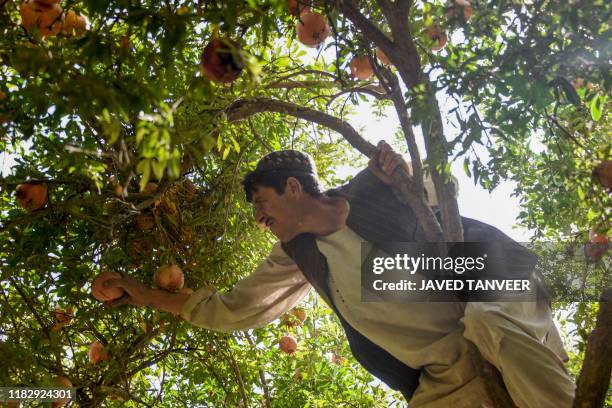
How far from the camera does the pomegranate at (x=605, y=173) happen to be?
1938 millimetres

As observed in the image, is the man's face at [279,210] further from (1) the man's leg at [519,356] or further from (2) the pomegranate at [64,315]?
(2) the pomegranate at [64,315]

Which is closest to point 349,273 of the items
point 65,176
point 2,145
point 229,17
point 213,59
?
point 213,59

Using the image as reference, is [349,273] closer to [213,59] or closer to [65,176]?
[213,59]

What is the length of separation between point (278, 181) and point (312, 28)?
Answer: 56cm

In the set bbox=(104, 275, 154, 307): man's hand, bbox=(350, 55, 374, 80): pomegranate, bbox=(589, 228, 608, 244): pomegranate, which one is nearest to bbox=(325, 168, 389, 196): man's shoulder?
bbox=(350, 55, 374, 80): pomegranate

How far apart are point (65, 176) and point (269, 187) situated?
782 millimetres

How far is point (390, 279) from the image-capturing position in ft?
6.20

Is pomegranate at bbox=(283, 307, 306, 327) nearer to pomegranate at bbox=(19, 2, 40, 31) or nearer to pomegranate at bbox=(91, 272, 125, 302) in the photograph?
pomegranate at bbox=(91, 272, 125, 302)

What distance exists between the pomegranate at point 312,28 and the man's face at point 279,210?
21.8 inches

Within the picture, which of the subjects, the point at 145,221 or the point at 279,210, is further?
the point at 145,221

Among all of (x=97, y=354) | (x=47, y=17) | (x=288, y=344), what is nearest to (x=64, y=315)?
(x=97, y=354)

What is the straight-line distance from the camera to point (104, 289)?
2199mm

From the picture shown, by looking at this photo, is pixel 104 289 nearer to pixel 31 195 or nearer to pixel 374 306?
pixel 31 195

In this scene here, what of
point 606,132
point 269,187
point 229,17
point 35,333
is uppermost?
point 606,132
